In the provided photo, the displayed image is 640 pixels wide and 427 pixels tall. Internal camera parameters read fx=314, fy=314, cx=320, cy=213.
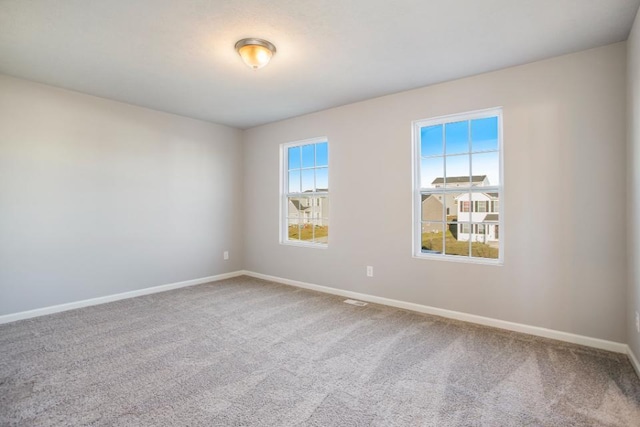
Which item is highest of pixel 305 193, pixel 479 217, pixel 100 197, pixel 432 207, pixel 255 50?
pixel 255 50

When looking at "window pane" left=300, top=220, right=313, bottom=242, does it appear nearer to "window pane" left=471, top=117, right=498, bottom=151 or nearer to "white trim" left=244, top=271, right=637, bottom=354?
"white trim" left=244, top=271, right=637, bottom=354

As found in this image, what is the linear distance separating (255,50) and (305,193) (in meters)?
2.45

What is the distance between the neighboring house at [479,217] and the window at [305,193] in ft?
5.83

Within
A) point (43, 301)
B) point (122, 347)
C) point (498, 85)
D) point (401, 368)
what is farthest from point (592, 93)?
point (43, 301)

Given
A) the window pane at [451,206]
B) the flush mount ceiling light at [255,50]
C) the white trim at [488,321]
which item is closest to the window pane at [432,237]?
the window pane at [451,206]

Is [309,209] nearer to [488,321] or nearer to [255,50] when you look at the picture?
[255,50]

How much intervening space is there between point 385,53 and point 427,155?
130 centimetres

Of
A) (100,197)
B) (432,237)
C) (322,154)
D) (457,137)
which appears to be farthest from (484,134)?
(100,197)

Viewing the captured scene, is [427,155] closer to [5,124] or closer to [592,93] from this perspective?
[592,93]

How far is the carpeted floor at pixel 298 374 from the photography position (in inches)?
70.9

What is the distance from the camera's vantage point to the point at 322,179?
4562mm

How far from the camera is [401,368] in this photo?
2.31m

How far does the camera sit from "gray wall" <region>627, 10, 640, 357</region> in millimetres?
2182

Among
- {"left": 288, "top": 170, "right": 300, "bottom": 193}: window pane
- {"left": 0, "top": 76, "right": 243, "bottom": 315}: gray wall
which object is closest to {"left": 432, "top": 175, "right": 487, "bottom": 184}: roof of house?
{"left": 288, "top": 170, "right": 300, "bottom": 193}: window pane
